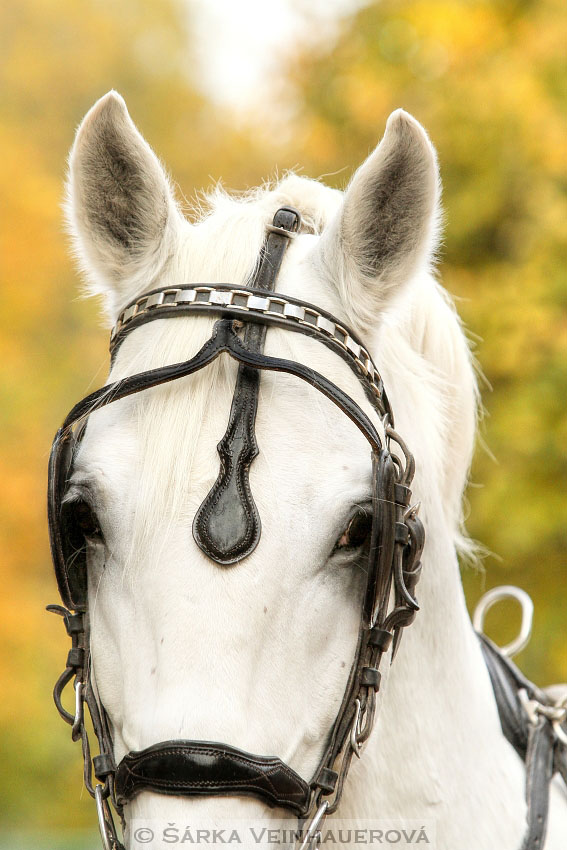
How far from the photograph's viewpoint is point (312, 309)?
2170mm

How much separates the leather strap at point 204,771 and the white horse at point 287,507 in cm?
3

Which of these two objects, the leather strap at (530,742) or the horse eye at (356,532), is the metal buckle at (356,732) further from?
the leather strap at (530,742)

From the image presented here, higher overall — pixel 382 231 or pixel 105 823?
pixel 382 231

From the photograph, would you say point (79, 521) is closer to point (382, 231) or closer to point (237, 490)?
point (237, 490)

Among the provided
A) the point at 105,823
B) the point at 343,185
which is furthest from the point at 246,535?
the point at 343,185

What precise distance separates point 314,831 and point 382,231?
144cm

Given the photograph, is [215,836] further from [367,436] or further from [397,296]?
[397,296]

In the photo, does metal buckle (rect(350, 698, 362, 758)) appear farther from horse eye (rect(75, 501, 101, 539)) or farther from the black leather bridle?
horse eye (rect(75, 501, 101, 539))

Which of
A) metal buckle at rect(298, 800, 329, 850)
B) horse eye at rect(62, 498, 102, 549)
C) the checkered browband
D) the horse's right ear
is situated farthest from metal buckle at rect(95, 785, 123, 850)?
the horse's right ear

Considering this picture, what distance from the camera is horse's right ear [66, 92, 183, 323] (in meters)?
2.27

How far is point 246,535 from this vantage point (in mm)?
1843

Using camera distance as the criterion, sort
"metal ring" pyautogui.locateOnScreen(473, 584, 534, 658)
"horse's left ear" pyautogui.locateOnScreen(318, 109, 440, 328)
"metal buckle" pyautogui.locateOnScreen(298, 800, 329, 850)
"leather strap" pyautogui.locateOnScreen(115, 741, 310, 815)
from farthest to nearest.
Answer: "metal ring" pyautogui.locateOnScreen(473, 584, 534, 658) → "horse's left ear" pyautogui.locateOnScreen(318, 109, 440, 328) → "metal buckle" pyautogui.locateOnScreen(298, 800, 329, 850) → "leather strap" pyautogui.locateOnScreen(115, 741, 310, 815)

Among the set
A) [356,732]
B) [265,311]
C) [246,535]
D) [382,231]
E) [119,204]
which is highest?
[119,204]

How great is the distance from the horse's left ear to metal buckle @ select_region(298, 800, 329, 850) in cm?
116
